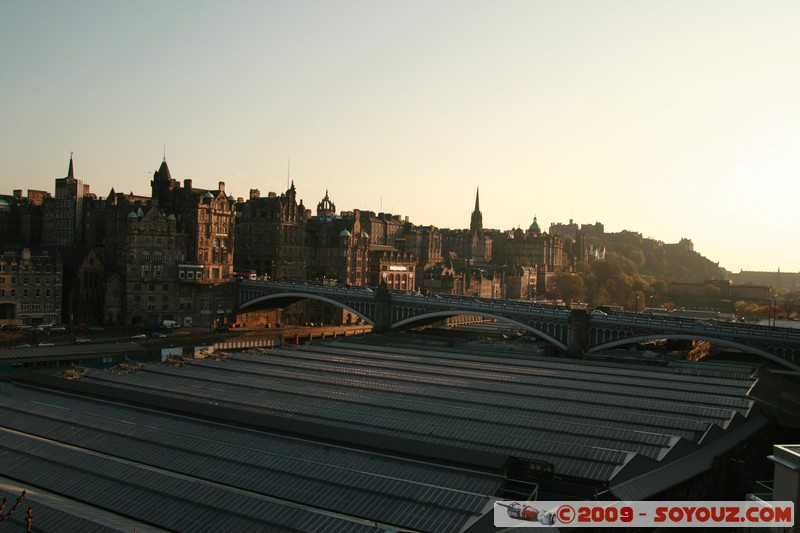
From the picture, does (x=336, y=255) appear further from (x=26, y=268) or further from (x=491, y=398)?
(x=491, y=398)

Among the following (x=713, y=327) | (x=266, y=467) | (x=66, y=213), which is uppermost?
(x=66, y=213)

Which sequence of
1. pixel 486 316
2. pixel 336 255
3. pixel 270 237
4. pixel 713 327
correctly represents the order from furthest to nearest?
pixel 336 255
pixel 270 237
pixel 486 316
pixel 713 327

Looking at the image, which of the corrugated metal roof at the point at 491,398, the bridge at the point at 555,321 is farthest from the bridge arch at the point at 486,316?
the corrugated metal roof at the point at 491,398

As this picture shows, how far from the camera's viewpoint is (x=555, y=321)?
97312 millimetres

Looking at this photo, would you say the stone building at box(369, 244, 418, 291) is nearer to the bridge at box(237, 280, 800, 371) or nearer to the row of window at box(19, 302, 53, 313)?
the bridge at box(237, 280, 800, 371)

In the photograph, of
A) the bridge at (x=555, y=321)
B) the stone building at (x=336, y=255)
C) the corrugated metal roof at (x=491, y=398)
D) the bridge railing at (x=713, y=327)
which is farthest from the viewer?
the stone building at (x=336, y=255)

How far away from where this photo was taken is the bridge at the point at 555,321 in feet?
273

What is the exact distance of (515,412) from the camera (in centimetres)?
5753

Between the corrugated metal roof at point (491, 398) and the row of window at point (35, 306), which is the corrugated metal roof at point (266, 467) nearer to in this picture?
the corrugated metal roof at point (491, 398)

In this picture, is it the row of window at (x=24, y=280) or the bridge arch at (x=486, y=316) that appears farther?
the row of window at (x=24, y=280)

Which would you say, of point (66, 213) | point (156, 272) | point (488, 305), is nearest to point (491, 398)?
point (488, 305)

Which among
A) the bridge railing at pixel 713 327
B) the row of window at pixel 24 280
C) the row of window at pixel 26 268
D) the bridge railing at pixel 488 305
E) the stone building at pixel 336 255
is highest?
the stone building at pixel 336 255

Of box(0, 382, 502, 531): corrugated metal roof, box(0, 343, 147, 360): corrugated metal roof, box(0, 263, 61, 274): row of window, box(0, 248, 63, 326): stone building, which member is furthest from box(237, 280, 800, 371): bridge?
box(0, 382, 502, 531): corrugated metal roof

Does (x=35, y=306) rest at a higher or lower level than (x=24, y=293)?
lower
